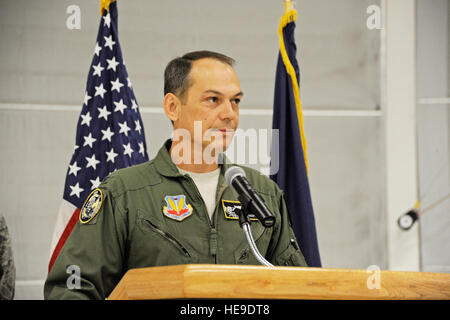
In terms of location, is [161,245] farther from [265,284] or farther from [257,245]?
[265,284]

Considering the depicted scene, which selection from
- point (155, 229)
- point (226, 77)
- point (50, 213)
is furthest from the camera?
point (50, 213)

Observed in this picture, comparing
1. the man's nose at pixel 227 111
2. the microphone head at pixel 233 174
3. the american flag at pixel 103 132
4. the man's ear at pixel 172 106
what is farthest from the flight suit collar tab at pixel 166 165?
the american flag at pixel 103 132

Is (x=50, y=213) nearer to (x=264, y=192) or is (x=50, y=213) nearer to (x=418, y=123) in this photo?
(x=264, y=192)

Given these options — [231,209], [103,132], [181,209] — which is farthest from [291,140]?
[181,209]

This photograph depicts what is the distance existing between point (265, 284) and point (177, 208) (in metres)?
0.89

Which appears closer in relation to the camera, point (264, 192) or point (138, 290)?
point (138, 290)

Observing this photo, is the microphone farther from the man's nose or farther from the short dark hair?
the short dark hair

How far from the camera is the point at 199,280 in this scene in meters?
0.92

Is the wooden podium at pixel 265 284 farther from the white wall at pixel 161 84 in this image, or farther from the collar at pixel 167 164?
the white wall at pixel 161 84

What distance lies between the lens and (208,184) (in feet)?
6.34

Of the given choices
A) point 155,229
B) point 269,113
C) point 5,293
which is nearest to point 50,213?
point 5,293

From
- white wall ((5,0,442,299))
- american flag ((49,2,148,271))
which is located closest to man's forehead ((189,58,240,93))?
american flag ((49,2,148,271))

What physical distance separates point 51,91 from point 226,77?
1756 mm

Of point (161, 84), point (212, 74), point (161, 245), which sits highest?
point (161, 84)
